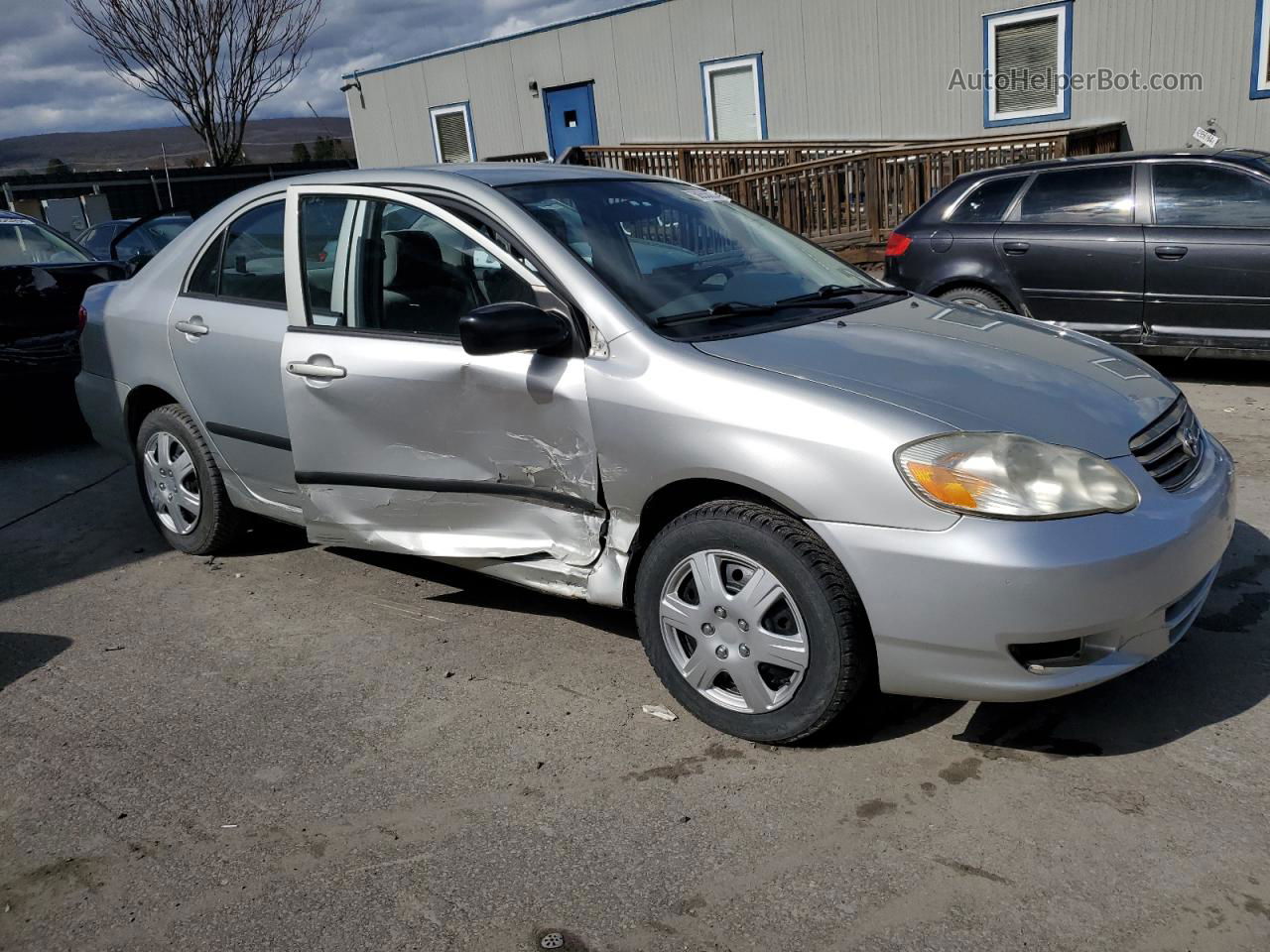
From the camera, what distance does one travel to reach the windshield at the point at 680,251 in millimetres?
3660

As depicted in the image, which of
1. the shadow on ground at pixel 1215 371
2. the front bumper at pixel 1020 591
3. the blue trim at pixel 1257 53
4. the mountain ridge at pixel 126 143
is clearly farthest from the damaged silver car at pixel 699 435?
the mountain ridge at pixel 126 143

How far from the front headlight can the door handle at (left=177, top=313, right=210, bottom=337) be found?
3092mm

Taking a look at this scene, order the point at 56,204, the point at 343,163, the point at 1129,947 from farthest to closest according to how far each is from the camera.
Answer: the point at 343,163
the point at 56,204
the point at 1129,947

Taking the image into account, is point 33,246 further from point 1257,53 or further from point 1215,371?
point 1257,53

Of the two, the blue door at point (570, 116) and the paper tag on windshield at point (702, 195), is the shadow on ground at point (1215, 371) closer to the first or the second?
the paper tag on windshield at point (702, 195)

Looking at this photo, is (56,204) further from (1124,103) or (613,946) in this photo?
(613,946)

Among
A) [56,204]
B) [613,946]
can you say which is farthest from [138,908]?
[56,204]

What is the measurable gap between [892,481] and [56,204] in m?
23.4

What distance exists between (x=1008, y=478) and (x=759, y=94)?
1553 cm

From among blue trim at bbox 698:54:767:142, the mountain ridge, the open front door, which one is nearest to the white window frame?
blue trim at bbox 698:54:767:142

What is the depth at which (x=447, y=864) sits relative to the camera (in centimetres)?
284

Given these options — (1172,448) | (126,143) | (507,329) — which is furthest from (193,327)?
(126,143)

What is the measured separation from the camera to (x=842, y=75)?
16078 millimetres

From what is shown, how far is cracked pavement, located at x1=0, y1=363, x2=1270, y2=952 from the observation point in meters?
2.58
